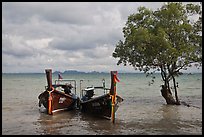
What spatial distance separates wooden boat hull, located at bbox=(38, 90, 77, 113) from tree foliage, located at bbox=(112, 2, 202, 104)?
17.9ft

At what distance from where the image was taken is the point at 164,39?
19.4 metres

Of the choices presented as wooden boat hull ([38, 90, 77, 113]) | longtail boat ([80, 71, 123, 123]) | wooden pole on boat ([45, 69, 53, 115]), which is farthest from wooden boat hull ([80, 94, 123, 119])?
wooden pole on boat ([45, 69, 53, 115])

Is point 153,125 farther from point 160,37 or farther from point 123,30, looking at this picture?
point 123,30

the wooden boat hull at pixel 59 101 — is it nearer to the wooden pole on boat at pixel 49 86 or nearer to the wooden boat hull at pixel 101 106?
the wooden pole on boat at pixel 49 86

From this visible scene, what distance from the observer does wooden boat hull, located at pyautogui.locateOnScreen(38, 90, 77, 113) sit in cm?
1812

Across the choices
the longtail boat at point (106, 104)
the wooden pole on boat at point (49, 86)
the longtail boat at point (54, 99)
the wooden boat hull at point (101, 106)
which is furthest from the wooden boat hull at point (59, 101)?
the wooden boat hull at point (101, 106)

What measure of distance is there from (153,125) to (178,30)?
801 cm

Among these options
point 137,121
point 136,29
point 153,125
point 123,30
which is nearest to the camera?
point 153,125

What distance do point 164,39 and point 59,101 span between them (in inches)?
316

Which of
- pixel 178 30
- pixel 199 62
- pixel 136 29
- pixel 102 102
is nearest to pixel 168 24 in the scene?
pixel 178 30

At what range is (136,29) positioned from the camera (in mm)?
20391

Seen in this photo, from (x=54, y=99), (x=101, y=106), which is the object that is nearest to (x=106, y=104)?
(x=101, y=106)

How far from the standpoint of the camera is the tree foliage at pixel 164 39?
19.5 meters

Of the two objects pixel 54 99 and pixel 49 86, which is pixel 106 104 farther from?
pixel 54 99
